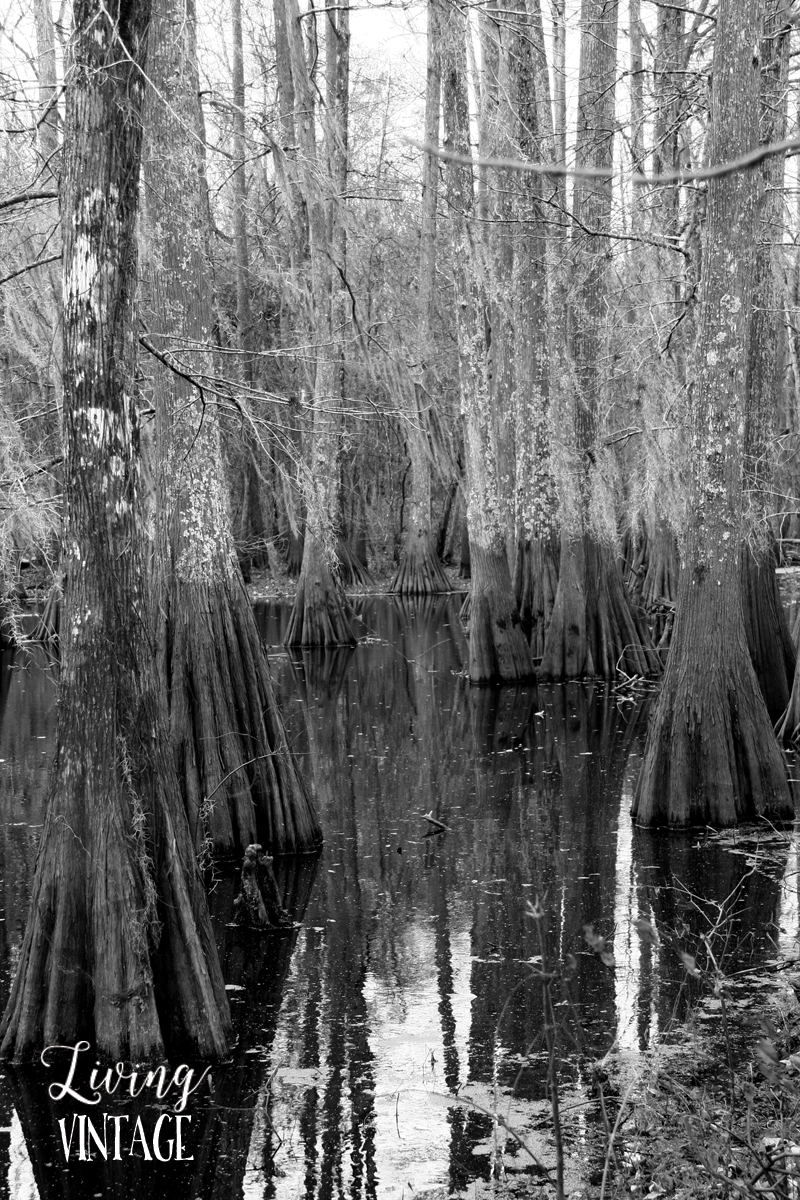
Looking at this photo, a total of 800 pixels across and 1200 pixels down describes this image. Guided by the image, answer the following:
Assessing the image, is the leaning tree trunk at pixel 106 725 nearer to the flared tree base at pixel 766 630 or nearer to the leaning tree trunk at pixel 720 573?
the leaning tree trunk at pixel 720 573

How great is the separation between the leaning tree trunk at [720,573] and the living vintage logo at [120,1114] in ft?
14.0

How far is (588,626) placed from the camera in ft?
47.0

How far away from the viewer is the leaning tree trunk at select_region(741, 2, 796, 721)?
10.0m

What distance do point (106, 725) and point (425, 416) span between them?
18.5m

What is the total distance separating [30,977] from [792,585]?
23.2 m

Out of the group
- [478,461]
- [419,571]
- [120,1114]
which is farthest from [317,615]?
[120,1114]

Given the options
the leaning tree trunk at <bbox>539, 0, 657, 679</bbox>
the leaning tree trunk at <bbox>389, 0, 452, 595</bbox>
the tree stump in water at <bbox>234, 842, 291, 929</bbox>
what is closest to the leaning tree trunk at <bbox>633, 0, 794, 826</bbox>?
the tree stump in water at <bbox>234, 842, 291, 929</bbox>

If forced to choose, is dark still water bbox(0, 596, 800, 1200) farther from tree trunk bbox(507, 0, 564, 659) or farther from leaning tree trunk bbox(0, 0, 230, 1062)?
tree trunk bbox(507, 0, 564, 659)

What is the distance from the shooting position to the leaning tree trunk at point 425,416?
71.3ft

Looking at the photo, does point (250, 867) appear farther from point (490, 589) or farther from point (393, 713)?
point (490, 589)

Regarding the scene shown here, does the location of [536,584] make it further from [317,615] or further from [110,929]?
[110,929]

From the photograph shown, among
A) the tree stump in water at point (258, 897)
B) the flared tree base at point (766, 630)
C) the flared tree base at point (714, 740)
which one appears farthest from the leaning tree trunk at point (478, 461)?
the tree stump in water at point (258, 897)

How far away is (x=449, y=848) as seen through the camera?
25.4ft

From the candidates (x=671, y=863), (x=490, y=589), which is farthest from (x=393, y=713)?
(x=671, y=863)
